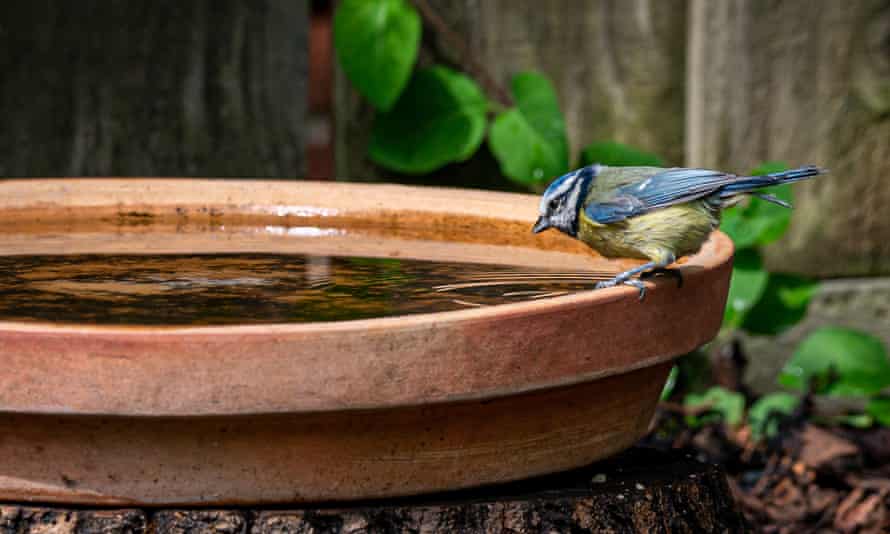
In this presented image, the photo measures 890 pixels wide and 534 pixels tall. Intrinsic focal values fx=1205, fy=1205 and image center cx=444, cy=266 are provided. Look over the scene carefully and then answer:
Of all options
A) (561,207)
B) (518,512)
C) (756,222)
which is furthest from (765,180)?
(756,222)

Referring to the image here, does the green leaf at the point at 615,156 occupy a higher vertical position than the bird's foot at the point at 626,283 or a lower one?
lower

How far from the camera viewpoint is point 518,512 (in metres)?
1.47

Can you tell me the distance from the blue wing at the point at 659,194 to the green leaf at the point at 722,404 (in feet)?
4.73

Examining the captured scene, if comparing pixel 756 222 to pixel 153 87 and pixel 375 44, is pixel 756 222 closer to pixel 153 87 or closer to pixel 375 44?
pixel 375 44

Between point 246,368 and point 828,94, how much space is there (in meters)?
2.61

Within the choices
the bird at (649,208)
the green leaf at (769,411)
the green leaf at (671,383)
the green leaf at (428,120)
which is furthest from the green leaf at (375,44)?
the bird at (649,208)

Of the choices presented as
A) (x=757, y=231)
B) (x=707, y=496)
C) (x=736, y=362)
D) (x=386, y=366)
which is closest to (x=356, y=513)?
(x=386, y=366)

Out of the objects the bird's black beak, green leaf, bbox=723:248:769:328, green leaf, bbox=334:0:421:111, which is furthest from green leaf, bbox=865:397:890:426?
the bird's black beak

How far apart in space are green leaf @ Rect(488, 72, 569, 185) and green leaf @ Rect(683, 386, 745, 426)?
2.42ft

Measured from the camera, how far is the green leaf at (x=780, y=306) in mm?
3283

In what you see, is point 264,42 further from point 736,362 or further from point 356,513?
point 356,513

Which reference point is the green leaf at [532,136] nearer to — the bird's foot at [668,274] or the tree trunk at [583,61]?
the tree trunk at [583,61]

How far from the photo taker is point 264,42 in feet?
11.9

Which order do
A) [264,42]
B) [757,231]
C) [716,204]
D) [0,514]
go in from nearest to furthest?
[0,514] → [716,204] → [757,231] → [264,42]
